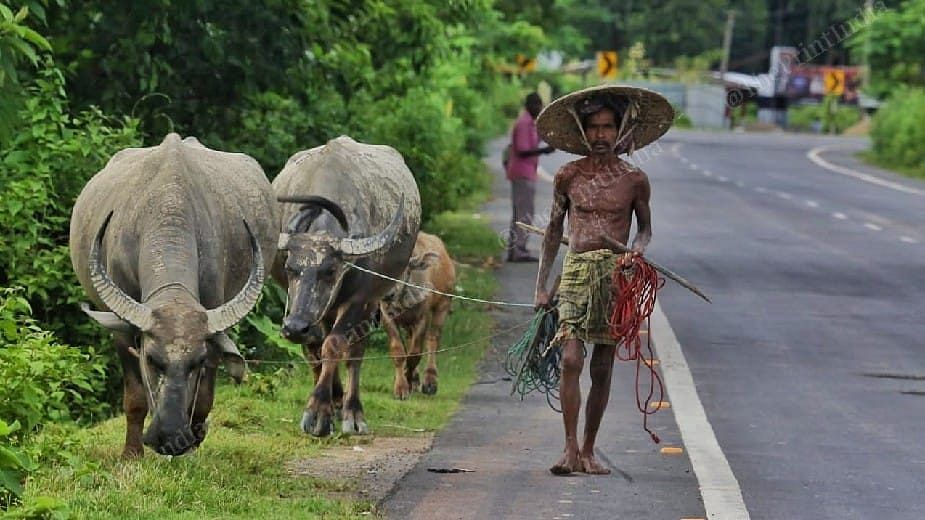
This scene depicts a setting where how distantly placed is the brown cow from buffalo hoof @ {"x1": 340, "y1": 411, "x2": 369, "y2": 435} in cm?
148

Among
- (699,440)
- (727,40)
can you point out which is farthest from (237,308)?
(727,40)

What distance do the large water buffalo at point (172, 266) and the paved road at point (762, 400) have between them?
1197 mm

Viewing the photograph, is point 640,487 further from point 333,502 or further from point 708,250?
point 708,250

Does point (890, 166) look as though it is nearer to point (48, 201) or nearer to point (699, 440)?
point (48, 201)

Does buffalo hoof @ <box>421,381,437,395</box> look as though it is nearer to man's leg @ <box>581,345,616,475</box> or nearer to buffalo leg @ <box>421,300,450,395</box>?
buffalo leg @ <box>421,300,450,395</box>

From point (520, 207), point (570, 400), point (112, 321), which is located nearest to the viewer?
point (112, 321)

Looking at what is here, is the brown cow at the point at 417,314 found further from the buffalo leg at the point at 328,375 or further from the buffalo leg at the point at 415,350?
the buffalo leg at the point at 328,375

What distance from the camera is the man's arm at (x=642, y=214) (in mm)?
10414

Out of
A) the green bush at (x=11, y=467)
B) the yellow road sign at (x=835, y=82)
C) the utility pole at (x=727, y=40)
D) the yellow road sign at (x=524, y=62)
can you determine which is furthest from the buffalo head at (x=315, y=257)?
the utility pole at (x=727, y=40)

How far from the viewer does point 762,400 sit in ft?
43.0

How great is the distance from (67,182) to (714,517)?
23.6ft

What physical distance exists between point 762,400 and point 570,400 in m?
3.31

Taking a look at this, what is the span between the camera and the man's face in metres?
10.4

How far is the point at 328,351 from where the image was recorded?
38.7 feet
